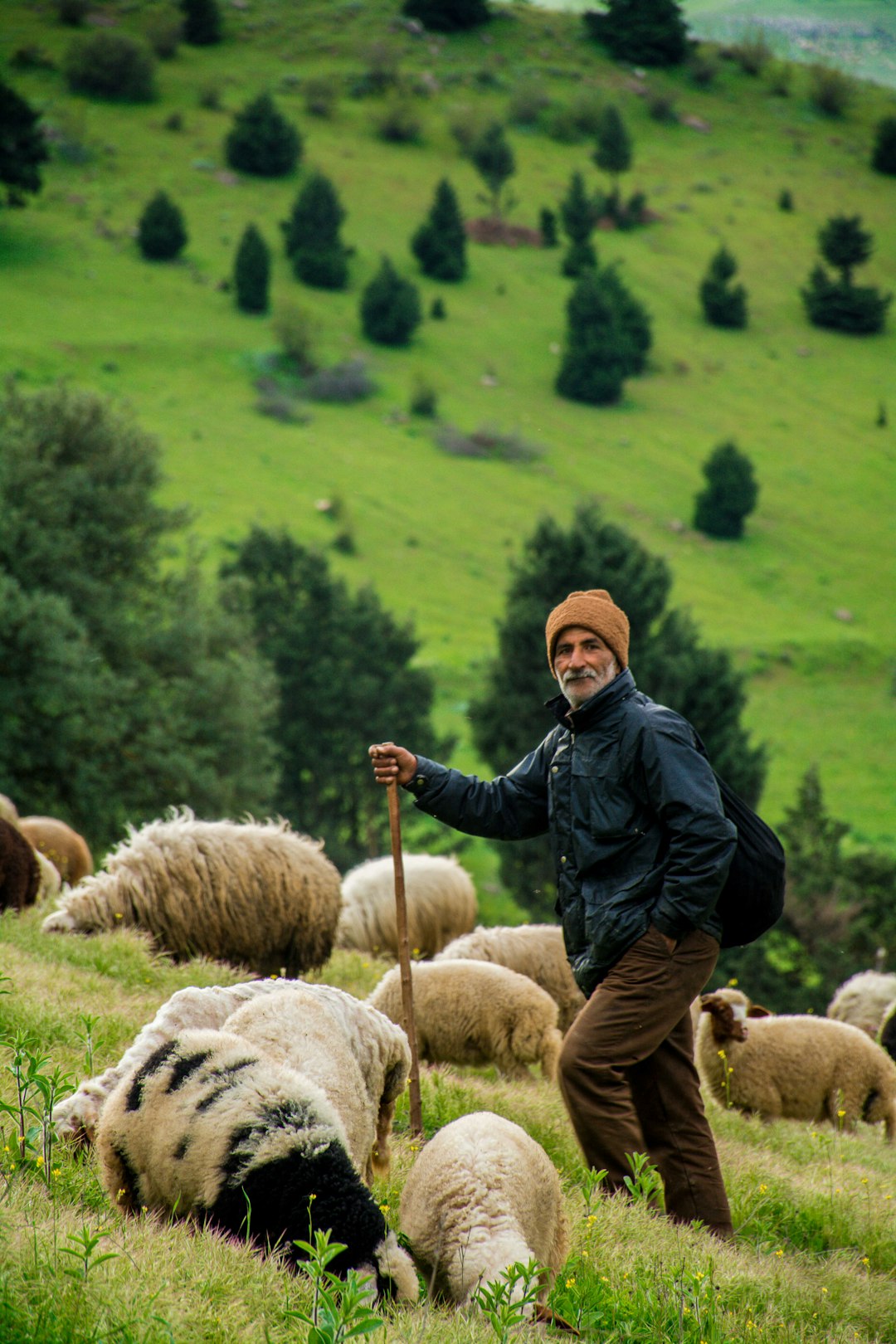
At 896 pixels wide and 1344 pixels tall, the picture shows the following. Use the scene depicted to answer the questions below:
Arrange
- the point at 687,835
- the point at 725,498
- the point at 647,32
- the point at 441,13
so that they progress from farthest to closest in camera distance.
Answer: the point at 441,13 → the point at 647,32 → the point at 725,498 → the point at 687,835

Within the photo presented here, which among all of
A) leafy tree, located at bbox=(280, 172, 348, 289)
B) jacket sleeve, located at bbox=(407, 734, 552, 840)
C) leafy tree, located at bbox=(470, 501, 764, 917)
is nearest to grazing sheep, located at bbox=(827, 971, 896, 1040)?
jacket sleeve, located at bbox=(407, 734, 552, 840)

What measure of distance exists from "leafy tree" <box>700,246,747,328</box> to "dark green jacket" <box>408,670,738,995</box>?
269 ft

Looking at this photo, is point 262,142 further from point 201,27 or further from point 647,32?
point 647,32

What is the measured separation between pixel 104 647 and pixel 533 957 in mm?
19012

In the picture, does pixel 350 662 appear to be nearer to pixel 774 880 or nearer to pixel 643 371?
pixel 774 880

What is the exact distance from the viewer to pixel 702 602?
56.9m

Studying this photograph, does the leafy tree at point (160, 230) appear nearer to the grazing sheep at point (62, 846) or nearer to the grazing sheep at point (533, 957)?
the grazing sheep at point (62, 846)

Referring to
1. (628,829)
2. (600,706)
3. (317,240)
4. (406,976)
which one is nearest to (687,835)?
(628,829)

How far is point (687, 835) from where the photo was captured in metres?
5.03

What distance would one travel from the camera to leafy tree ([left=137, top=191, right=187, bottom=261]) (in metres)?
75.8

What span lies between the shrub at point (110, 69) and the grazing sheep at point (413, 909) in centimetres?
9758

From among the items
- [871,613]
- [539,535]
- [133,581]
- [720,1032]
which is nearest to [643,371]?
[871,613]

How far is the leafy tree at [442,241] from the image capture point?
82125 mm

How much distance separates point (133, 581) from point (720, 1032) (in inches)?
852
